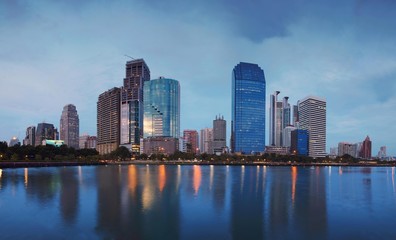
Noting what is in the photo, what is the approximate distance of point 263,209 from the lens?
42.2 meters

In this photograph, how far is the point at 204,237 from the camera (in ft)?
93.8

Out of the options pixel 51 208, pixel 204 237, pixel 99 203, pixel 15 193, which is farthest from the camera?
pixel 15 193

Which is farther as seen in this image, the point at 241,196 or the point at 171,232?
the point at 241,196

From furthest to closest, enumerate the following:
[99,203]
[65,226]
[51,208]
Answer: [99,203], [51,208], [65,226]

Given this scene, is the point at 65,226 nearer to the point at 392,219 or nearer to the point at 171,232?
the point at 171,232

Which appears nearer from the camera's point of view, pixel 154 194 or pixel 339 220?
pixel 339 220

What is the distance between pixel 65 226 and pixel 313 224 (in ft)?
88.3

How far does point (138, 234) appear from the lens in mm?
28781

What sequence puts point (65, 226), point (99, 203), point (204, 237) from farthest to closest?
1. point (99, 203)
2. point (65, 226)
3. point (204, 237)

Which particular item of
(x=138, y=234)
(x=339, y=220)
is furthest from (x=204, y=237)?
(x=339, y=220)

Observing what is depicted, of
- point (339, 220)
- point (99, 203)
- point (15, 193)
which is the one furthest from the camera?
point (15, 193)

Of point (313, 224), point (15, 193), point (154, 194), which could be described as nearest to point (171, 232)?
point (313, 224)

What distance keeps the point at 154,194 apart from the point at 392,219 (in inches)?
1427

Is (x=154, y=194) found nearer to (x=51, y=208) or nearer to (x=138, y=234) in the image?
(x=51, y=208)
